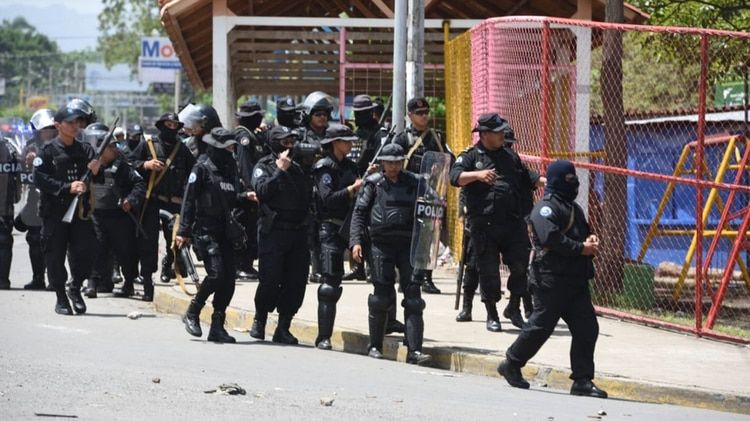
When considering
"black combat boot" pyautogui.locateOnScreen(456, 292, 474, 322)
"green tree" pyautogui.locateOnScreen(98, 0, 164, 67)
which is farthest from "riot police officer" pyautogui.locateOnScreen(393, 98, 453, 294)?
"green tree" pyautogui.locateOnScreen(98, 0, 164, 67)

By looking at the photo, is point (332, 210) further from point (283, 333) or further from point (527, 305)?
point (527, 305)

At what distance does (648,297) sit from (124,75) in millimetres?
161496

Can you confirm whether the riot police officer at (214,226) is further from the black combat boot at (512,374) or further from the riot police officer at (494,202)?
the black combat boot at (512,374)

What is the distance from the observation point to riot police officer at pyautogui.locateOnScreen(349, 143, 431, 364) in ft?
37.6

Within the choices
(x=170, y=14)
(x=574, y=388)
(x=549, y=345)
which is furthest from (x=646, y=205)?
(x=574, y=388)

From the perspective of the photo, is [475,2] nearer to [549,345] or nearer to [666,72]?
[666,72]

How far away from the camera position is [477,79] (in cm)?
1538

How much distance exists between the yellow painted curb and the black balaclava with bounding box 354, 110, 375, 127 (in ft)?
9.61

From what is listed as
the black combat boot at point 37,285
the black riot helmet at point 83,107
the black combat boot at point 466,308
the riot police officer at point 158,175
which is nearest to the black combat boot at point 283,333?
the black combat boot at point 466,308

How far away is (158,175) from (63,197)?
2.24 metres

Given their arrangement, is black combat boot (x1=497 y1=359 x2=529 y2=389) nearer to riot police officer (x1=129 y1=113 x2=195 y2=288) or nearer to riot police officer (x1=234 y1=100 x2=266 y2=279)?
riot police officer (x1=234 y1=100 x2=266 y2=279)

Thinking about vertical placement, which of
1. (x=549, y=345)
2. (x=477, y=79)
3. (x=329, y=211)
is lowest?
(x=549, y=345)

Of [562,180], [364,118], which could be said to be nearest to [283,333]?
[562,180]

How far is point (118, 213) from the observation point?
1553 centimetres
